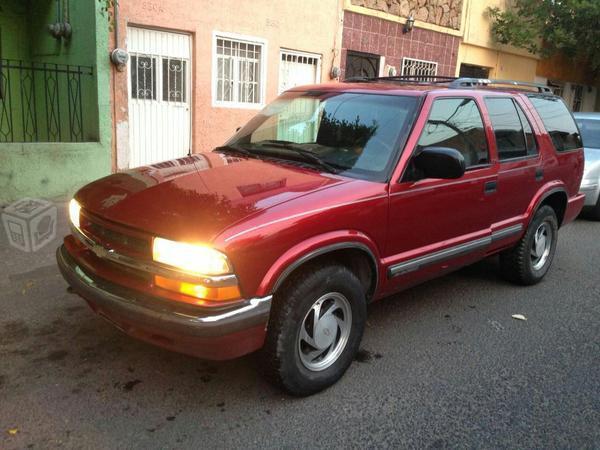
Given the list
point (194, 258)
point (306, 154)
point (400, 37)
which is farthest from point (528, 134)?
point (400, 37)

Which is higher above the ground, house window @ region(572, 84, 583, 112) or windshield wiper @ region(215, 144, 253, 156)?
house window @ region(572, 84, 583, 112)

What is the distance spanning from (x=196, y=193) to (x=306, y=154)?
911 mm

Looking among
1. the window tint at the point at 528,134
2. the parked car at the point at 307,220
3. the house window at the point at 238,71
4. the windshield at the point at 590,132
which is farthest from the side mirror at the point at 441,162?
the house window at the point at 238,71

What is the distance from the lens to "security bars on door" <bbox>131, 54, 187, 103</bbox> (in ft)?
28.6

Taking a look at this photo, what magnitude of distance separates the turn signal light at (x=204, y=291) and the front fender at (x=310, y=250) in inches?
5.7

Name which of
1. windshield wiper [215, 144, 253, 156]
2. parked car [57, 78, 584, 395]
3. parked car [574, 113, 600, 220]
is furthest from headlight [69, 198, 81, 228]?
parked car [574, 113, 600, 220]

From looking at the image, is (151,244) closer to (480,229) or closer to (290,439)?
(290,439)

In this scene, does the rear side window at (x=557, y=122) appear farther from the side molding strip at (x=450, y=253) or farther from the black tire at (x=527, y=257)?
the side molding strip at (x=450, y=253)

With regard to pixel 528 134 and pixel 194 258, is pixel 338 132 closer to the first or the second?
pixel 194 258

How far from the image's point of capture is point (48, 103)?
29.0 feet

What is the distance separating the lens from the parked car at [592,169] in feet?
27.2

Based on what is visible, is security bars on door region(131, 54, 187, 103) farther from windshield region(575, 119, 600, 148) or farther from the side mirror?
windshield region(575, 119, 600, 148)

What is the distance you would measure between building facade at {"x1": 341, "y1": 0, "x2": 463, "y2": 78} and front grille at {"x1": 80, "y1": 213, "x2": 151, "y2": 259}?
9.43 meters

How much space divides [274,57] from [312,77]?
1.35 meters
